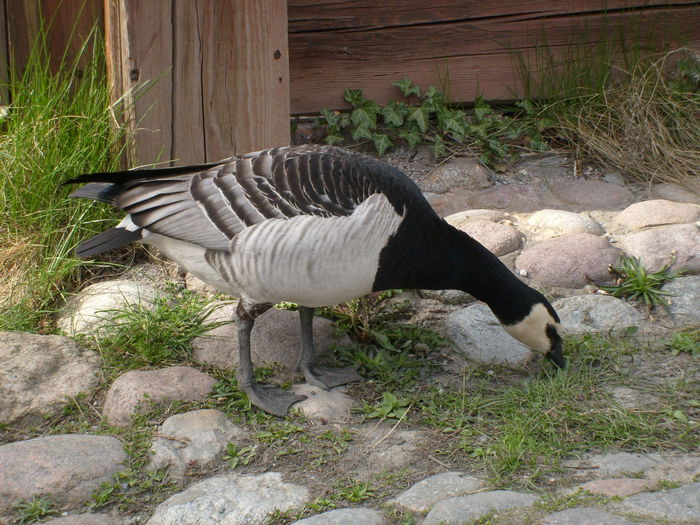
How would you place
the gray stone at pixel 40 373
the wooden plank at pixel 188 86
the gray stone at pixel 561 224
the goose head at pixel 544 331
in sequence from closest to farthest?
the gray stone at pixel 40 373
the goose head at pixel 544 331
the wooden plank at pixel 188 86
the gray stone at pixel 561 224

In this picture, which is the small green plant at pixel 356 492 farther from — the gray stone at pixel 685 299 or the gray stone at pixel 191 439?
the gray stone at pixel 685 299

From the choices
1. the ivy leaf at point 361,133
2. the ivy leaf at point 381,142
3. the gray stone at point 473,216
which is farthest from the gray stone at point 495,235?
the ivy leaf at point 361,133

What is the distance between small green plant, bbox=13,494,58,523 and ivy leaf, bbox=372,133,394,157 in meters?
3.92

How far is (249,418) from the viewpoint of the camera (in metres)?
3.65

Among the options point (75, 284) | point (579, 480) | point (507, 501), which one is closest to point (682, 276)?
point (579, 480)

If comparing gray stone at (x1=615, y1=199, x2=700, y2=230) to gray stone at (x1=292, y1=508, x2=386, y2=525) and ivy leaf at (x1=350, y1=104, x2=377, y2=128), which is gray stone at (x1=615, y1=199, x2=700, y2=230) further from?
gray stone at (x1=292, y1=508, x2=386, y2=525)

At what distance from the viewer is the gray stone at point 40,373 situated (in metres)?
3.54

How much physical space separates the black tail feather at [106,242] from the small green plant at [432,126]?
2.73m

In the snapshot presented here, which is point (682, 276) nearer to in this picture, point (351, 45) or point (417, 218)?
point (417, 218)

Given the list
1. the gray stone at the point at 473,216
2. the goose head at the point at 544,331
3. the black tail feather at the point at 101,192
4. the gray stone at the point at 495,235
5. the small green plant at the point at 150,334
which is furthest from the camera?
the gray stone at the point at 473,216

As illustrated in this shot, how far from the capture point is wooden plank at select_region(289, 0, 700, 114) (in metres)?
6.36

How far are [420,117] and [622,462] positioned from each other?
3.74 m

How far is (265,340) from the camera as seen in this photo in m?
4.24

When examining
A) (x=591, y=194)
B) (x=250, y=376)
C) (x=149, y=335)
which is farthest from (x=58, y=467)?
(x=591, y=194)
